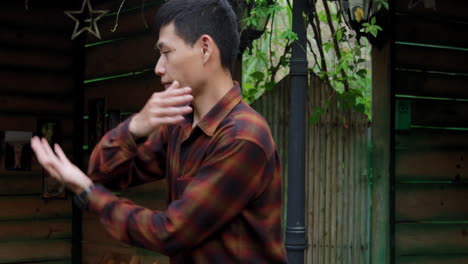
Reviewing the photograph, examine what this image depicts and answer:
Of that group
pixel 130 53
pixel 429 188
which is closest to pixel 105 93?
pixel 130 53

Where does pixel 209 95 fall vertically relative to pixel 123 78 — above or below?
below

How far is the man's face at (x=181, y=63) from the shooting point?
2.03 meters

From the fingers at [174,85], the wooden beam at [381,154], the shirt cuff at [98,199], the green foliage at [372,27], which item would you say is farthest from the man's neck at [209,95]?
the wooden beam at [381,154]

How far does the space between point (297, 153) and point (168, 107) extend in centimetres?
279

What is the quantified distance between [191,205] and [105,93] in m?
4.58

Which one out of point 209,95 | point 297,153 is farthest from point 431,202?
point 209,95

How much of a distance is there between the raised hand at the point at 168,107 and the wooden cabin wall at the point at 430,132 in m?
3.89

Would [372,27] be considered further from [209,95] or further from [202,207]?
[202,207]

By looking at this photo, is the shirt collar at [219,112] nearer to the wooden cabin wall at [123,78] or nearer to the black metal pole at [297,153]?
the black metal pole at [297,153]

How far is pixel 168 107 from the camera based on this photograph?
192 centimetres

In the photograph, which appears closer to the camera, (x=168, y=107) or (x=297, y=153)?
(x=168, y=107)

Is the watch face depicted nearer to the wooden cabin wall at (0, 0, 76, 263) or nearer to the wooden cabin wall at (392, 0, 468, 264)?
the wooden cabin wall at (392, 0, 468, 264)

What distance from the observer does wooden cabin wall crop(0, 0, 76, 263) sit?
6.55 m

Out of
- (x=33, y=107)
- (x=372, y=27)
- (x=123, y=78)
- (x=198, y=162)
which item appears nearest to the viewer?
(x=198, y=162)
